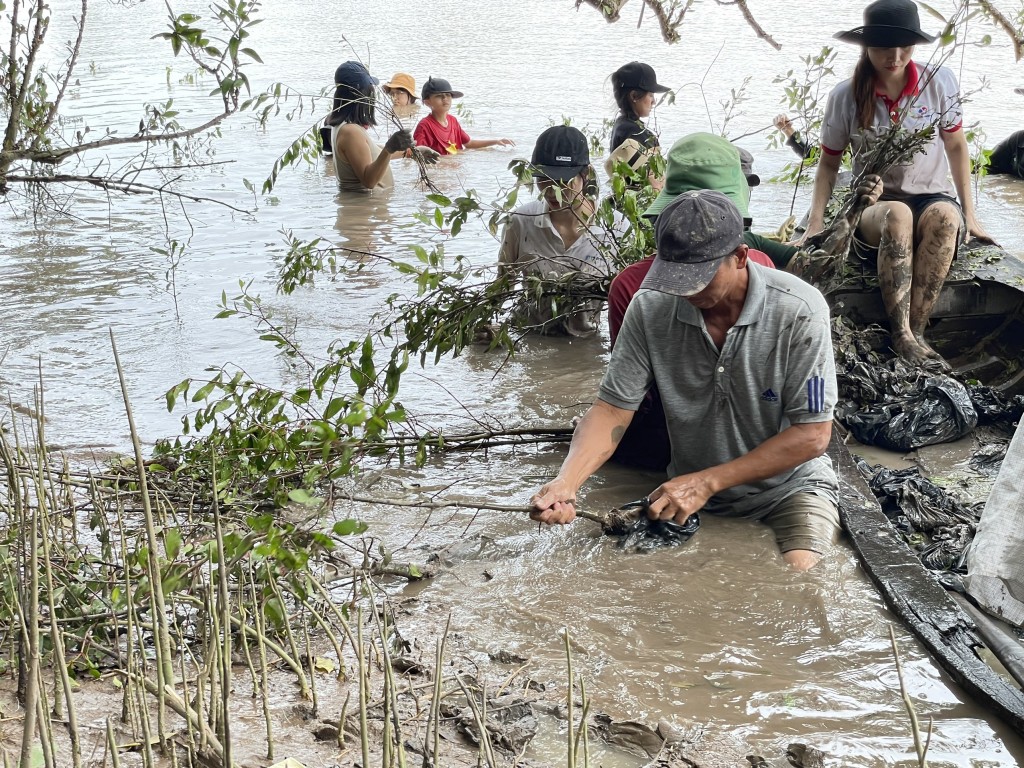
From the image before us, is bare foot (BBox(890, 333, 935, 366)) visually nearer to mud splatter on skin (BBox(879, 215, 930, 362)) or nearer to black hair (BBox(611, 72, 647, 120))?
mud splatter on skin (BBox(879, 215, 930, 362))

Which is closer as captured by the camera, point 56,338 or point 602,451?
point 602,451

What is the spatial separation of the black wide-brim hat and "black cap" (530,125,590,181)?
5.07 feet

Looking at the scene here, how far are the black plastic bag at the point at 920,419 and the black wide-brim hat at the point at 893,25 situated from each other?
5.60 ft

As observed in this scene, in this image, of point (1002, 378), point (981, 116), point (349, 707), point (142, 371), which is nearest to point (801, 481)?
point (349, 707)

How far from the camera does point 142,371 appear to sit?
662 cm

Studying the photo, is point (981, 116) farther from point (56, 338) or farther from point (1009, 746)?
point (1009, 746)

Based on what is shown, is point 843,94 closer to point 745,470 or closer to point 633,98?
point 633,98

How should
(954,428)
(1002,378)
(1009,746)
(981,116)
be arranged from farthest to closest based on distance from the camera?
(981,116)
(1002,378)
(954,428)
(1009,746)

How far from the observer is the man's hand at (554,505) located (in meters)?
3.53

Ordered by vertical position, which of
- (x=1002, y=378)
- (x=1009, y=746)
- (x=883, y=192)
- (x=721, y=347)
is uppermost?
(x=883, y=192)

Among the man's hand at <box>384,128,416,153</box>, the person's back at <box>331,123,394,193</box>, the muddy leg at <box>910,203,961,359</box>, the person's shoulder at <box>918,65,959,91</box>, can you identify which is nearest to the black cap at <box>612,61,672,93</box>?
the man's hand at <box>384,128,416,153</box>

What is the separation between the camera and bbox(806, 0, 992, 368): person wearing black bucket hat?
535 centimetres

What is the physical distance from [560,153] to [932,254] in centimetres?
200

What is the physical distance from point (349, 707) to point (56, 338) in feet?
16.7
